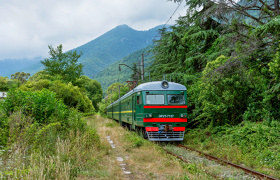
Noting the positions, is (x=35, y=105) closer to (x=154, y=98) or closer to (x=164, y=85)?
(x=154, y=98)

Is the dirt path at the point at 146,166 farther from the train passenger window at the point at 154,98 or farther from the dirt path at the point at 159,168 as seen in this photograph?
the train passenger window at the point at 154,98

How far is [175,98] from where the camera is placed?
474 inches

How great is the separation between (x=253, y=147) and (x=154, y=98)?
4.90 metres

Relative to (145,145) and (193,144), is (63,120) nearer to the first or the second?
(145,145)

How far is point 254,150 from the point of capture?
8453 mm

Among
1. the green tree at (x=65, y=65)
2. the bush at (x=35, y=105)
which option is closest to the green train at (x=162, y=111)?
the bush at (x=35, y=105)

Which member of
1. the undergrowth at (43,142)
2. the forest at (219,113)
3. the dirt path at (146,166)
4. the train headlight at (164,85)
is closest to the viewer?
the undergrowth at (43,142)

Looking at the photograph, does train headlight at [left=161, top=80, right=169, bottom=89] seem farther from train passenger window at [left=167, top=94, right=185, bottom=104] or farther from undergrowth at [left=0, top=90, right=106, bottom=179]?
undergrowth at [left=0, top=90, right=106, bottom=179]

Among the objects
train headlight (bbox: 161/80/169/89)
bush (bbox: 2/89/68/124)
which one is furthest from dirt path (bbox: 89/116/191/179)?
train headlight (bbox: 161/80/169/89)

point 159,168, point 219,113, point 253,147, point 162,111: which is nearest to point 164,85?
point 162,111

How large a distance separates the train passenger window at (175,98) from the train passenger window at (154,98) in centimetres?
34

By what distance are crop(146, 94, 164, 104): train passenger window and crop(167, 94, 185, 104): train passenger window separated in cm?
34

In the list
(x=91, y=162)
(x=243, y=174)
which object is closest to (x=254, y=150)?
(x=243, y=174)

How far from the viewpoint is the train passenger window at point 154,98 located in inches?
465
